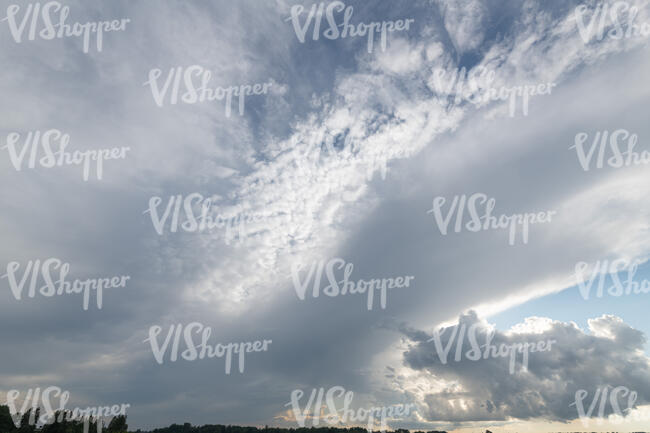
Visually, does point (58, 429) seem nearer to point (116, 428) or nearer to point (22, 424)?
point (22, 424)

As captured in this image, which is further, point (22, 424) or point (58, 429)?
point (22, 424)

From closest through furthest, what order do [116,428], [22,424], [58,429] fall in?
[58,429], [22,424], [116,428]

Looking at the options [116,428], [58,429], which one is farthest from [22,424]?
[116,428]

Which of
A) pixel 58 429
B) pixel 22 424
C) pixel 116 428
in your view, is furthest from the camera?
pixel 116 428

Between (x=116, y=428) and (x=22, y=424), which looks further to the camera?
(x=116, y=428)

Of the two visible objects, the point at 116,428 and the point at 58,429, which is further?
the point at 116,428
